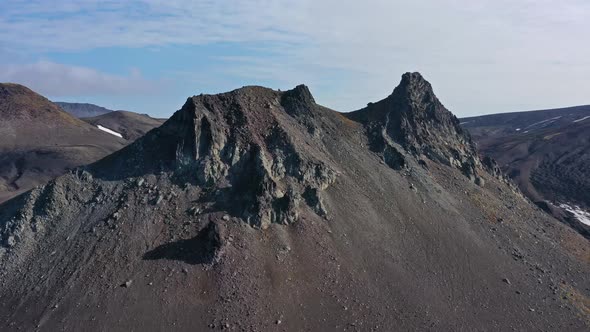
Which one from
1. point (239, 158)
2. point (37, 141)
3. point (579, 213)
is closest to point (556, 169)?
point (579, 213)

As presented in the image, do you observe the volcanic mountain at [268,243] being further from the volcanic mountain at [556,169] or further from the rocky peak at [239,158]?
the volcanic mountain at [556,169]

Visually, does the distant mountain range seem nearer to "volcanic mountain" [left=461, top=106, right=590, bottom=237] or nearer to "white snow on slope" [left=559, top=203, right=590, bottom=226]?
"volcanic mountain" [left=461, top=106, right=590, bottom=237]

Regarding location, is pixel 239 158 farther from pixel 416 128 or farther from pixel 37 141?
pixel 37 141

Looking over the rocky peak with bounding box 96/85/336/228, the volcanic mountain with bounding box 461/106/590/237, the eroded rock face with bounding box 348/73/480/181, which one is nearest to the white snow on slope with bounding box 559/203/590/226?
the volcanic mountain with bounding box 461/106/590/237

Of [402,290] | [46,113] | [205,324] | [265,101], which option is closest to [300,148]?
[265,101]

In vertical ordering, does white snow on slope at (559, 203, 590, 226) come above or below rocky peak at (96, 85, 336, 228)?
below

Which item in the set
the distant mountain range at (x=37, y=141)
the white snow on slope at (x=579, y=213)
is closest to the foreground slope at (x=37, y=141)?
the distant mountain range at (x=37, y=141)
